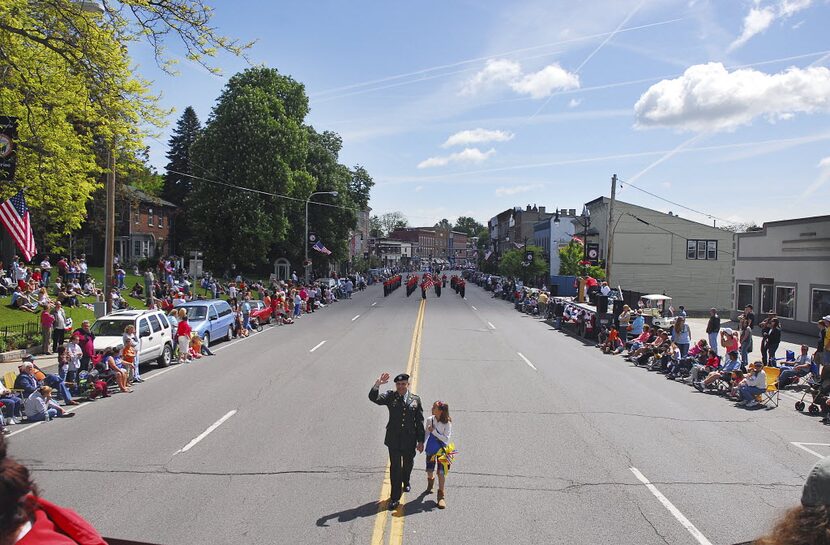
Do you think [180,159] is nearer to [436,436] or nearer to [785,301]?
[785,301]

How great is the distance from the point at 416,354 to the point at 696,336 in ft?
50.9

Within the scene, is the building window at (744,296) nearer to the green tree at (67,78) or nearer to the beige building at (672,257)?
the beige building at (672,257)

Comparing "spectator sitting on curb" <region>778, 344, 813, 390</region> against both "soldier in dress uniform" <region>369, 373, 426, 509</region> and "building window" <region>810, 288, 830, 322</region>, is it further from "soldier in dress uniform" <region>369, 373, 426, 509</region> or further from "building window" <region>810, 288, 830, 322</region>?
"building window" <region>810, 288, 830, 322</region>

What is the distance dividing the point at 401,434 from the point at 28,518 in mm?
5740

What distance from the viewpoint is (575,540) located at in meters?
6.84

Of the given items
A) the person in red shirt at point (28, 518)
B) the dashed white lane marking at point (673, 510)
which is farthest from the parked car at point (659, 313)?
the person in red shirt at point (28, 518)

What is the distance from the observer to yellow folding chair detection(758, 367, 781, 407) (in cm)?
1493

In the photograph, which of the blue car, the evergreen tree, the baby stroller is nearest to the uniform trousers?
the baby stroller

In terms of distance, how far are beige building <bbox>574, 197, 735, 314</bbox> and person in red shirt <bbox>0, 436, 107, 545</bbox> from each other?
193 ft

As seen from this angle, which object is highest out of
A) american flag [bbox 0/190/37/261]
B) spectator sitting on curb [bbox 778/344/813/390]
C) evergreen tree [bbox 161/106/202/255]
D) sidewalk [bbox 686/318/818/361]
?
evergreen tree [bbox 161/106/202/255]

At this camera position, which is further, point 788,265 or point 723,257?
point 723,257

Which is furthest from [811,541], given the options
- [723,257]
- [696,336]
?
[723,257]

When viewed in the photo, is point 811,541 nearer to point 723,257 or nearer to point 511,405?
point 511,405

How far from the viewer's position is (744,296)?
36.4 m
